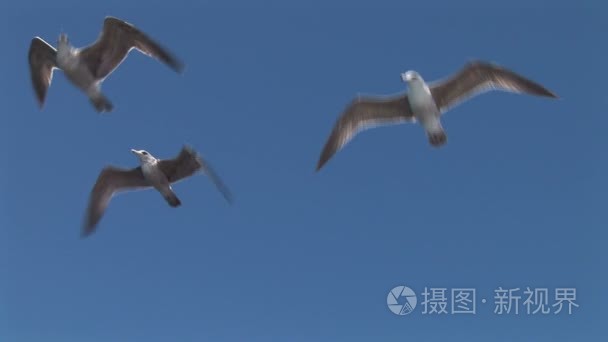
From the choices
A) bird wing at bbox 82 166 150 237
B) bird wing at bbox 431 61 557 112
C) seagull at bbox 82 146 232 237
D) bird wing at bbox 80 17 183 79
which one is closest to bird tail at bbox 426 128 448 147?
bird wing at bbox 431 61 557 112

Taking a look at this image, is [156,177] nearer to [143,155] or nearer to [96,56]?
[143,155]

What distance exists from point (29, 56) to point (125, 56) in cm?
174

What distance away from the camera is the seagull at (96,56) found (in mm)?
14336

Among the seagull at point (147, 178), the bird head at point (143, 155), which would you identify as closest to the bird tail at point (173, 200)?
the seagull at point (147, 178)

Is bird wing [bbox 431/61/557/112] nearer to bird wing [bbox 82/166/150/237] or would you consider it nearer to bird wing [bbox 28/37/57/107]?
bird wing [bbox 82/166/150/237]

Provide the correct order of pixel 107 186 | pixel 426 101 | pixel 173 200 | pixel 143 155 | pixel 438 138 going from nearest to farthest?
pixel 438 138 < pixel 426 101 < pixel 173 200 < pixel 143 155 < pixel 107 186

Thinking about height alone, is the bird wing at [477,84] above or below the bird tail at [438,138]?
above

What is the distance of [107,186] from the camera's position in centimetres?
1541

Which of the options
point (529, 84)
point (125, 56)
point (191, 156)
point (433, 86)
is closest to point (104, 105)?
point (125, 56)

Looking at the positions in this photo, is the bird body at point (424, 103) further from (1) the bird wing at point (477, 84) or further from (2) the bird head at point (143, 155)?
(2) the bird head at point (143, 155)

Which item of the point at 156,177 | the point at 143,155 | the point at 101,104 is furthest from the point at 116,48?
the point at 156,177

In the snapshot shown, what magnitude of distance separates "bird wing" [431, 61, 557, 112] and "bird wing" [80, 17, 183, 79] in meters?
3.79

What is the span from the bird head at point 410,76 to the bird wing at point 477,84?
10.7 inches

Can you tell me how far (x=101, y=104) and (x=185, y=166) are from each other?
1.66 meters
